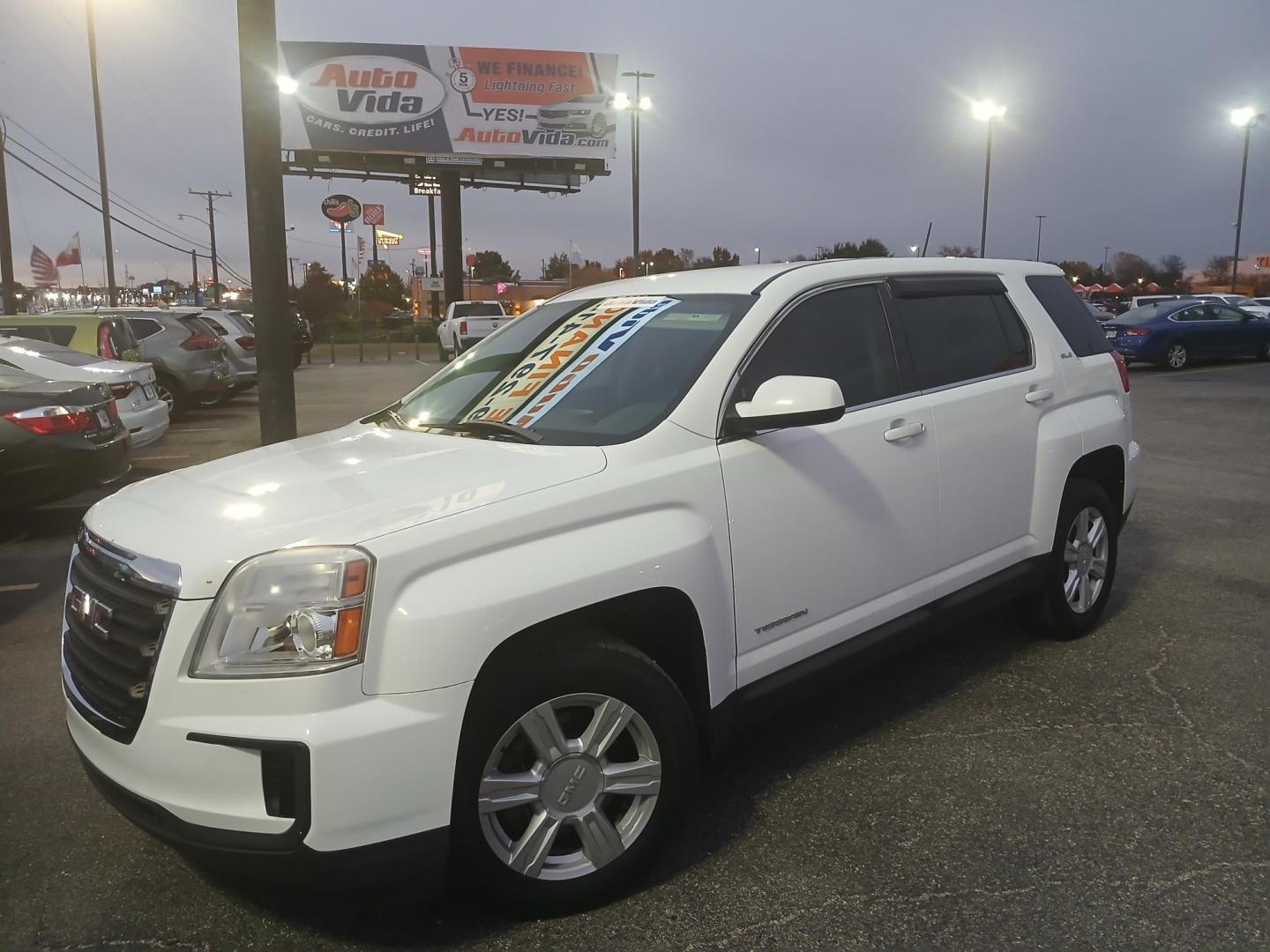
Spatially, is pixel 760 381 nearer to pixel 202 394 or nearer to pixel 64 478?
pixel 64 478

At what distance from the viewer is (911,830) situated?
10.4ft

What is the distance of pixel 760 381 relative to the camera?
3371 mm

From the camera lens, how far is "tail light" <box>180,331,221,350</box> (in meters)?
14.8

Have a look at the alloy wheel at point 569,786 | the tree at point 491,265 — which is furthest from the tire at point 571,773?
the tree at point 491,265

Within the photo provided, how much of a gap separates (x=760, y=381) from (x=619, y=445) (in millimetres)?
665

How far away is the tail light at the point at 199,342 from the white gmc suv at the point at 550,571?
12082 millimetres

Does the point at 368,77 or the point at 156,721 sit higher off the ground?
the point at 368,77

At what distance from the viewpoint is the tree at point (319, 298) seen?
69.9 m

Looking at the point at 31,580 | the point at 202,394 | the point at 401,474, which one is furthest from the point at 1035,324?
the point at 202,394

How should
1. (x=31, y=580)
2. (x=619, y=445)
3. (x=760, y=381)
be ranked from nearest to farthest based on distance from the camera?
(x=619, y=445) < (x=760, y=381) < (x=31, y=580)

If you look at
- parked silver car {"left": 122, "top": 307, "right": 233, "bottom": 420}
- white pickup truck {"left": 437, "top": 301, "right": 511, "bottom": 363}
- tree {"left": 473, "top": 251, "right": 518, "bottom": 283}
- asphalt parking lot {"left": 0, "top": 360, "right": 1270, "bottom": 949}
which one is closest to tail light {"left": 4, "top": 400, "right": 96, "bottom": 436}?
asphalt parking lot {"left": 0, "top": 360, "right": 1270, "bottom": 949}

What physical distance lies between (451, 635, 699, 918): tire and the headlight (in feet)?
1.24

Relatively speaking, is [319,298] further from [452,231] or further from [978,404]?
[978,404]

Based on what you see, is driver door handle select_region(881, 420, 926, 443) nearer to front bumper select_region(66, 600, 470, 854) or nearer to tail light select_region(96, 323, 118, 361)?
front bumper select_region(66, 600, 470, 854)
